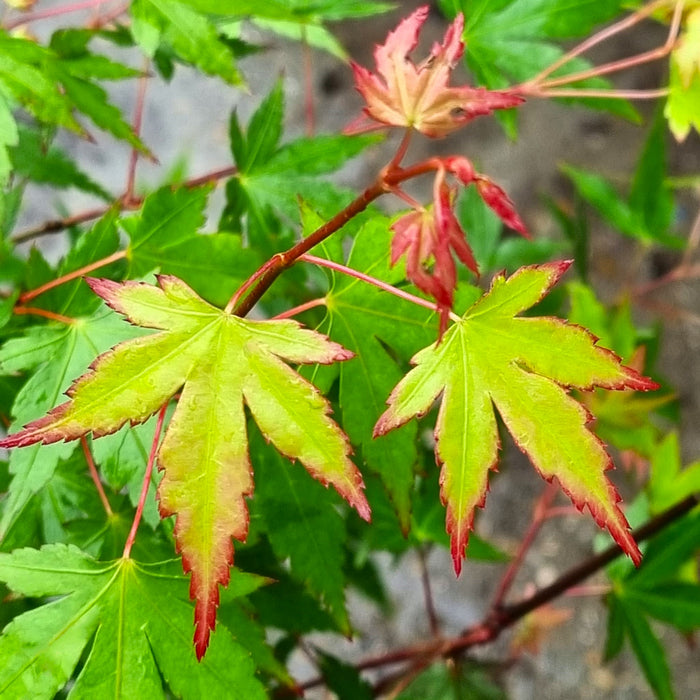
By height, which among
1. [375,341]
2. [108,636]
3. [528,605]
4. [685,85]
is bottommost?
[528,605]

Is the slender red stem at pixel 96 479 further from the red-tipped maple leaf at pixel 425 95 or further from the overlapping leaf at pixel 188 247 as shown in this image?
the red-tipped maple leaf at pixel 425 95

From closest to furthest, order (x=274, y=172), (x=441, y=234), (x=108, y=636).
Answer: (x=441, y=234) → (x=108, y=636) → (x=274, y=172)

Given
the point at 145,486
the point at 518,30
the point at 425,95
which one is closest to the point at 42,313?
the point at 145,486

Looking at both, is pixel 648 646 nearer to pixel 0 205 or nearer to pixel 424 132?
pixel 424 132

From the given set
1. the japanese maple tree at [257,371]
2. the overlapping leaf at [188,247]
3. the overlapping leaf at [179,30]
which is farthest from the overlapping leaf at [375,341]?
the overlapping leaf at [179,30]

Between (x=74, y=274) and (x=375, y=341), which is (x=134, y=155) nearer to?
(x=74, y=274)

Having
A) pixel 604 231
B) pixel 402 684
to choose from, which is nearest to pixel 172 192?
pixel 402 684
